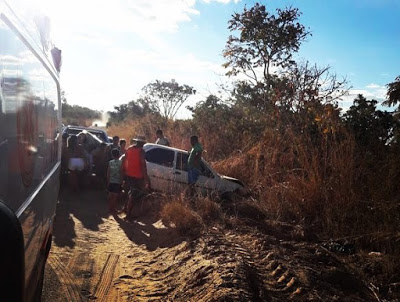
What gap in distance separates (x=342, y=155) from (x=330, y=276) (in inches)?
108

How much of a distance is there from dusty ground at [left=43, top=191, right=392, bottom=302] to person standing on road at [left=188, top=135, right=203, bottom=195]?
223cm

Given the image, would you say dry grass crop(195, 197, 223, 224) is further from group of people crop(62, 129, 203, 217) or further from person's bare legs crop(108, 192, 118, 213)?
person's bare legs crop(108, 192, 118, 213)

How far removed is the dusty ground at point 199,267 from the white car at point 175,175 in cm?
228

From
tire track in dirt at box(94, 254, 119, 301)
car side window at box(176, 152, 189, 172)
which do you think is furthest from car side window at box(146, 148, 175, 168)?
tire track in dirt at box(94, 254, 119, 301)

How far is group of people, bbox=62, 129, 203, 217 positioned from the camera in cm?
923

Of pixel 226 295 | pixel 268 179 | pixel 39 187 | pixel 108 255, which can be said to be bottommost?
pixel 108 255

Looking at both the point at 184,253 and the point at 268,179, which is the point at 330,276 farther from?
the point at 268,179

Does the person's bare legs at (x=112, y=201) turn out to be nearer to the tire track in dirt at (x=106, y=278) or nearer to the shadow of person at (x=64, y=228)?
the shadow of person at (x=64, y=228)

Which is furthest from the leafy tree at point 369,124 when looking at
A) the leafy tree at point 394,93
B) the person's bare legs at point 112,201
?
the person's bare legs at point 112,201

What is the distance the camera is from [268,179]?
9062mm

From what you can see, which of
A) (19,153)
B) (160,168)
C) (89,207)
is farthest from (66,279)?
(160,168)

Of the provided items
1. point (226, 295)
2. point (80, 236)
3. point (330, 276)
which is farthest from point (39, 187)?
point (80, 236)

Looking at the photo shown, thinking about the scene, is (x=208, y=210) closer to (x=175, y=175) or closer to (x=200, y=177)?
(x=200, y=177)

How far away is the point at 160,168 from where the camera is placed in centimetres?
1030
